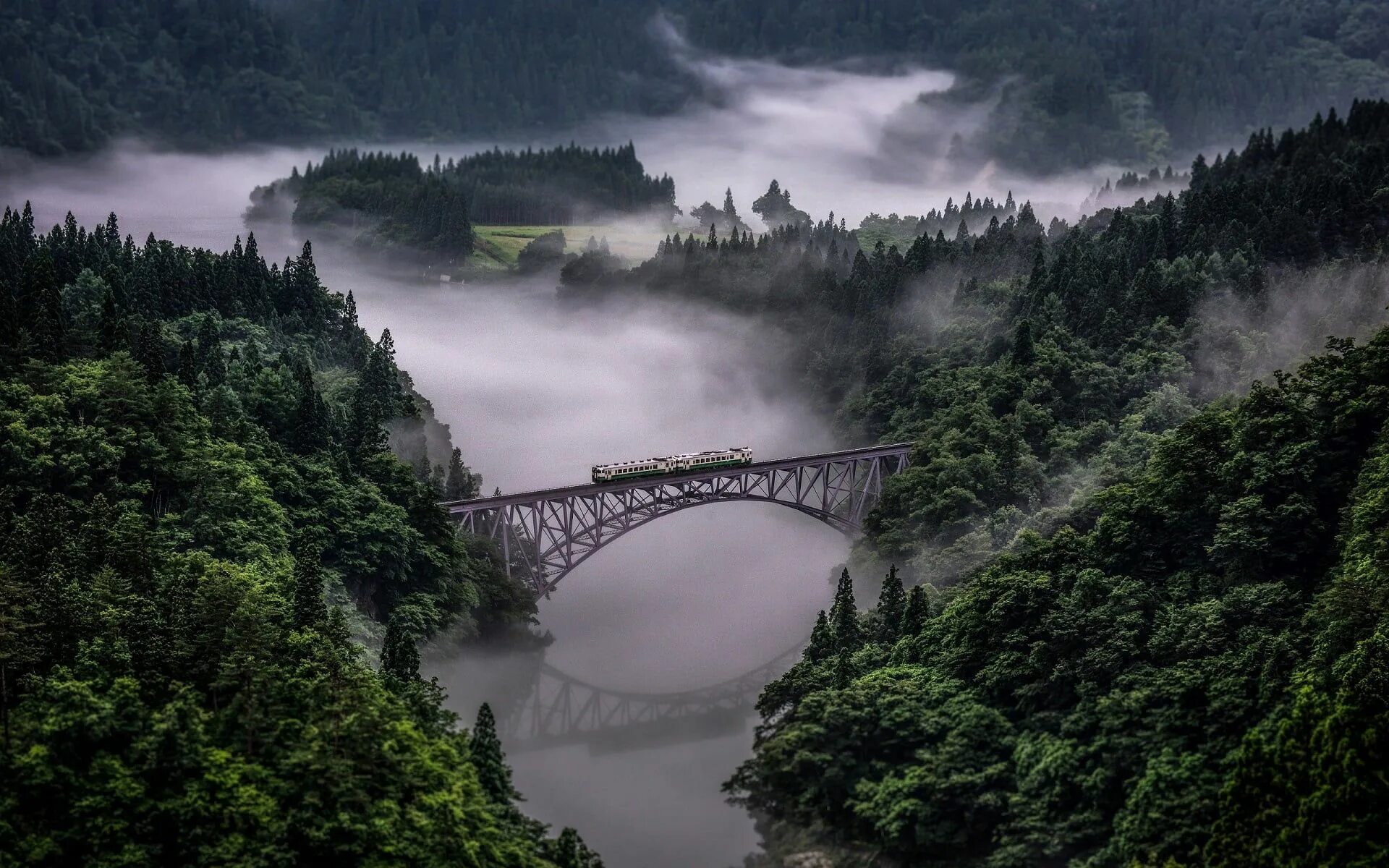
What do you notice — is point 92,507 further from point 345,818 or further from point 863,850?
point 863,850

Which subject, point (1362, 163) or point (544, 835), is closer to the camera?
point (544, 835)

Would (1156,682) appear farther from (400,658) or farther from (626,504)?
(626,504)

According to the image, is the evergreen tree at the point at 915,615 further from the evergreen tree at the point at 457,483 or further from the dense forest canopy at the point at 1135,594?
the evergreen tree at the point at 457,483

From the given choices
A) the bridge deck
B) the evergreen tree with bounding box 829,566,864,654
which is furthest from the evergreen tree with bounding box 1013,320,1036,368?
the evergreen tree with bounding box 829,566,864,654

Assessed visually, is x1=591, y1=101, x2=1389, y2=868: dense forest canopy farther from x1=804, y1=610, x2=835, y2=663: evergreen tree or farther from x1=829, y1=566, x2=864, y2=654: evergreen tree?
x1=829, y1=566, x2=864, y2=654: evergreen tree

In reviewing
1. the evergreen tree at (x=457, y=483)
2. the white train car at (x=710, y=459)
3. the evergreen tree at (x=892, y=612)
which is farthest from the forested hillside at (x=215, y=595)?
the evergreen tree at (x=892, y=612)

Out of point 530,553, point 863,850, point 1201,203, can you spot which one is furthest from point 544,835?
point 1201,203
